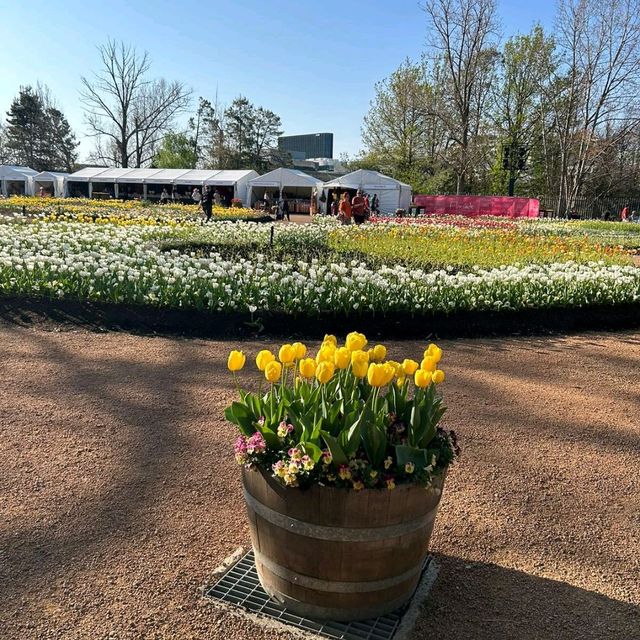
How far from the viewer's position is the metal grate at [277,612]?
2.11 meters

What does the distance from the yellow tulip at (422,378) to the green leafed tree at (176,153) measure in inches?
2249

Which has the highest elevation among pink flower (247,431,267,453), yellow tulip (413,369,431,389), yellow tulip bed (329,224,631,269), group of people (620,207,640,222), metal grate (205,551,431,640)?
group of people (620,207,640,222)

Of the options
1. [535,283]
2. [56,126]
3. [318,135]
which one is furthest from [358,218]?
[318,135]

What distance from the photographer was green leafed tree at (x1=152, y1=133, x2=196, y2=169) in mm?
55778

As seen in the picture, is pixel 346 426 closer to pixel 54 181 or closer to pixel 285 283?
pixel 285 283

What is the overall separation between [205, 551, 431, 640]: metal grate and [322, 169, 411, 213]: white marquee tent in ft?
104

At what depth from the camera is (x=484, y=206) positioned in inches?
1255

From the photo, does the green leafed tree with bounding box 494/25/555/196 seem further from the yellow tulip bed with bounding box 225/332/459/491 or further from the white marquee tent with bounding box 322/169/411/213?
the yellow tulip bed with bounding box 225/332/459/491

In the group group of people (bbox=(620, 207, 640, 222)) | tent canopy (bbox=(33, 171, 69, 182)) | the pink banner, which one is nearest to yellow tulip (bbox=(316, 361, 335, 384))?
the pink banner

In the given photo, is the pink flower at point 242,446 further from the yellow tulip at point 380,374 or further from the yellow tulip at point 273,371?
the yellow tulip at point 380,374

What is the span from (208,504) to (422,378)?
1500 millimetres

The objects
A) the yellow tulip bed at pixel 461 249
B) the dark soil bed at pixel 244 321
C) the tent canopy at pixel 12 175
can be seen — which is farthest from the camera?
the tent canopy at pixel 12 175

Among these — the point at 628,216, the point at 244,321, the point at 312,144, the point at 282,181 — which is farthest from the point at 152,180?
the point at 312,144

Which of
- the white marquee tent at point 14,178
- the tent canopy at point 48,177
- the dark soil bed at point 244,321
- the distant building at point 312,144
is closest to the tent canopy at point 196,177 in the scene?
the tent canopy at point 48,177
